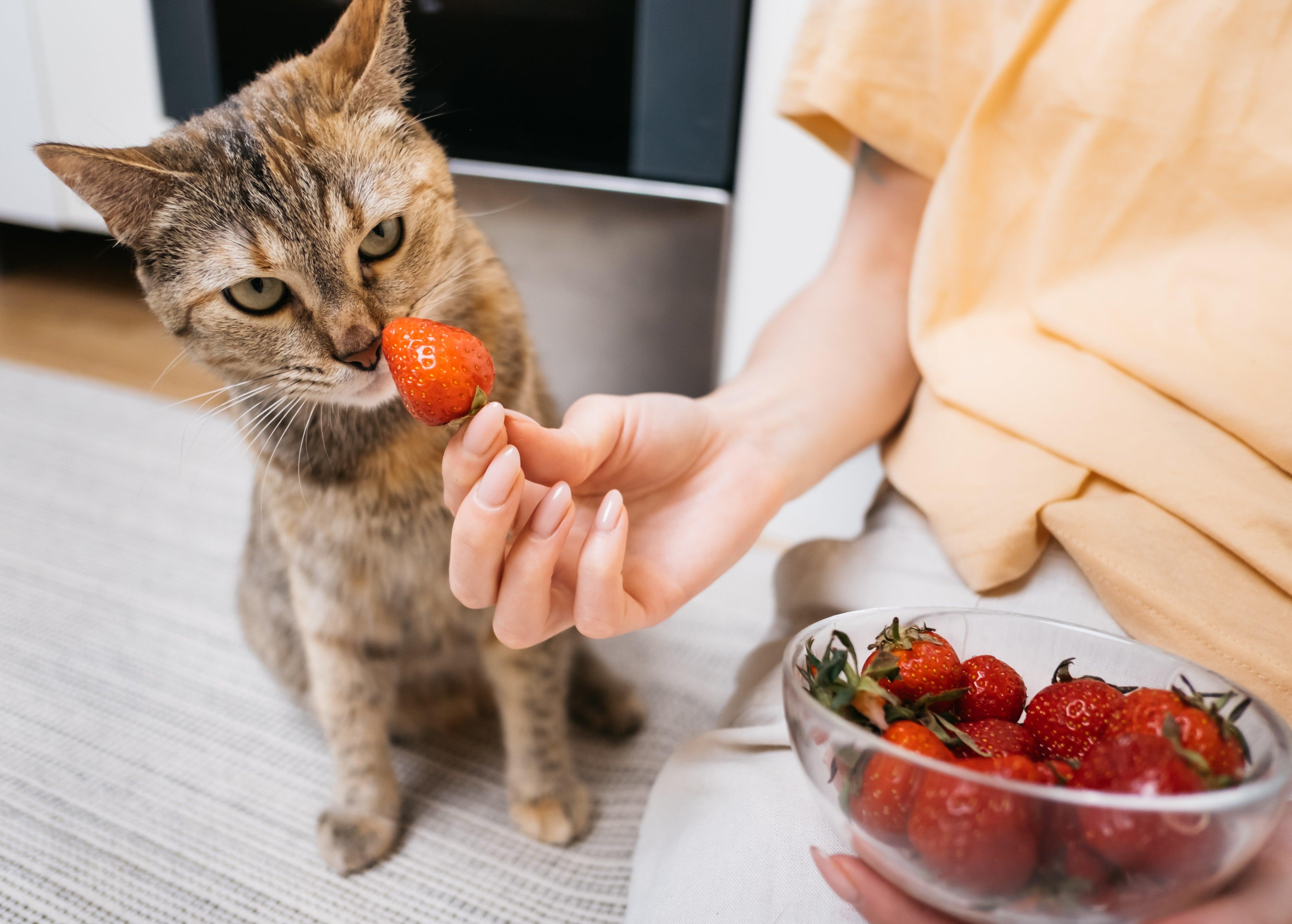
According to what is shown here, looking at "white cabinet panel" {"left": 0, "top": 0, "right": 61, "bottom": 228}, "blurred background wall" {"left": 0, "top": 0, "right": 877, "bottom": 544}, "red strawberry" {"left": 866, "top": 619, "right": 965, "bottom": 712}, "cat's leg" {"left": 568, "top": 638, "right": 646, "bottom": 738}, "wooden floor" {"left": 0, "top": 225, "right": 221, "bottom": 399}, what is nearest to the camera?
"red strawberry" {"left": 866, "top": 619, "right": 965, "bottom": 712}

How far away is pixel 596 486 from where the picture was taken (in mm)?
689

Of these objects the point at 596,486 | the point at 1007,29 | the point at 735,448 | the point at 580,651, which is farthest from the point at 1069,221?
the point at 580,651

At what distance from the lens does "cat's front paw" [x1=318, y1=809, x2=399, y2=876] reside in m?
0.83

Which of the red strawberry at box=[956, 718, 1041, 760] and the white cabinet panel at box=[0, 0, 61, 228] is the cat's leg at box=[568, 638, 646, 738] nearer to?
the red strawberry at box=[956, 718, 1041, 760]

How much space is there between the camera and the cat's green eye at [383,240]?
2.40 ft

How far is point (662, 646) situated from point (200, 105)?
1807 millimetres

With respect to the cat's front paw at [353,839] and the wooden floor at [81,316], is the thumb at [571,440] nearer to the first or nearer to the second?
the cat's front paw at [353,839]

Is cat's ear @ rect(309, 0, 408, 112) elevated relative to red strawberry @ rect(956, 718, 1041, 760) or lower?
elevated

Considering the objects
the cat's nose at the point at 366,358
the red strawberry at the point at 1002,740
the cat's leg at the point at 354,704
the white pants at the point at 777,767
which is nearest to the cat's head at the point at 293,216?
the cat's nose at the point at 366,358

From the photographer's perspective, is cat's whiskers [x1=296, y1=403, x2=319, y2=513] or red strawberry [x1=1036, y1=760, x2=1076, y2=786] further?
cat's whiskers [x1=296, y1=403, x2=319, y2=513]

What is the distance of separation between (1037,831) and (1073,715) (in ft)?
0.38

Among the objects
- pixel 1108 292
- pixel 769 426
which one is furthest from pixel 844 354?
pixel 1108 292

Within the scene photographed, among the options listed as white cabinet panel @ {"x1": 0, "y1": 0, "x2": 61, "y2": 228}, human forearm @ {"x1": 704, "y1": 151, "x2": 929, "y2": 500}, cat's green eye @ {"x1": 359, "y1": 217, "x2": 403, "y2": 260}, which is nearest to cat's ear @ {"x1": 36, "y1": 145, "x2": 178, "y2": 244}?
cat's green eye @ {"x1": 359, "y1": 217, "x2": 403, "y2": 260}

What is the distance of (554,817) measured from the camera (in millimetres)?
883
